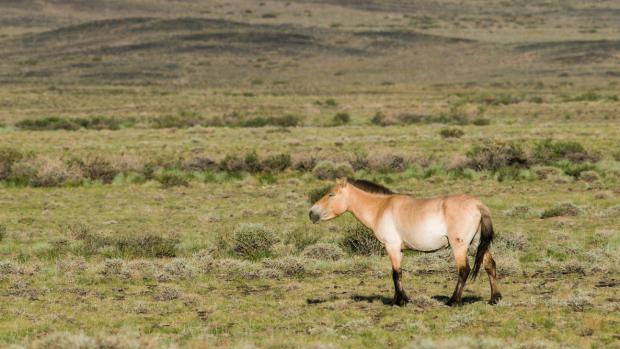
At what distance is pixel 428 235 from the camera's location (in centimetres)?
1197

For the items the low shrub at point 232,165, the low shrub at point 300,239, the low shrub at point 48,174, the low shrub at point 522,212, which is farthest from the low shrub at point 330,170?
the low shrub at point 300,239

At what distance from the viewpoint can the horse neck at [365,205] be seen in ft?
41.3

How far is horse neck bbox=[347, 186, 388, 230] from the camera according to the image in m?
12.6

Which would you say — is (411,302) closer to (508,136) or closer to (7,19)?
(508,136)

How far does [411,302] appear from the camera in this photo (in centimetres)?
1287

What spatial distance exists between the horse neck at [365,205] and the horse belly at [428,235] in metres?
0.60

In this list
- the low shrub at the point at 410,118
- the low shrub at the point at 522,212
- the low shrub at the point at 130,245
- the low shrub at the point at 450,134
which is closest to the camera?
the low shrub at the point at 130,245

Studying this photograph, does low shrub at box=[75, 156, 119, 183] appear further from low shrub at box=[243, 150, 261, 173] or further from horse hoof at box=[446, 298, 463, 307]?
horse hoof at box=[446, 298, 463, 307]

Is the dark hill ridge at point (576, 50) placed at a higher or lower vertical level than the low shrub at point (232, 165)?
lower

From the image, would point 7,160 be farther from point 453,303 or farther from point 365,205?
point 453,303

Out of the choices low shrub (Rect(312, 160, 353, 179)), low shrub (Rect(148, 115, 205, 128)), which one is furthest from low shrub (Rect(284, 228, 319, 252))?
low shrub (Rect(148, 115, 205, 128))

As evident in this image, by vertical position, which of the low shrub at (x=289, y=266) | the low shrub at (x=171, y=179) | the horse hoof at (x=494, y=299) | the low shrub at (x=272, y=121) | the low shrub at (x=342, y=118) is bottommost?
the low shrub at (x=272, y=121)

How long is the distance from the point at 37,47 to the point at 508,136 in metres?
77.6

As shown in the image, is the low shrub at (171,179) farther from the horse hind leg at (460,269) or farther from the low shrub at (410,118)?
the low shrub at (410,118)
